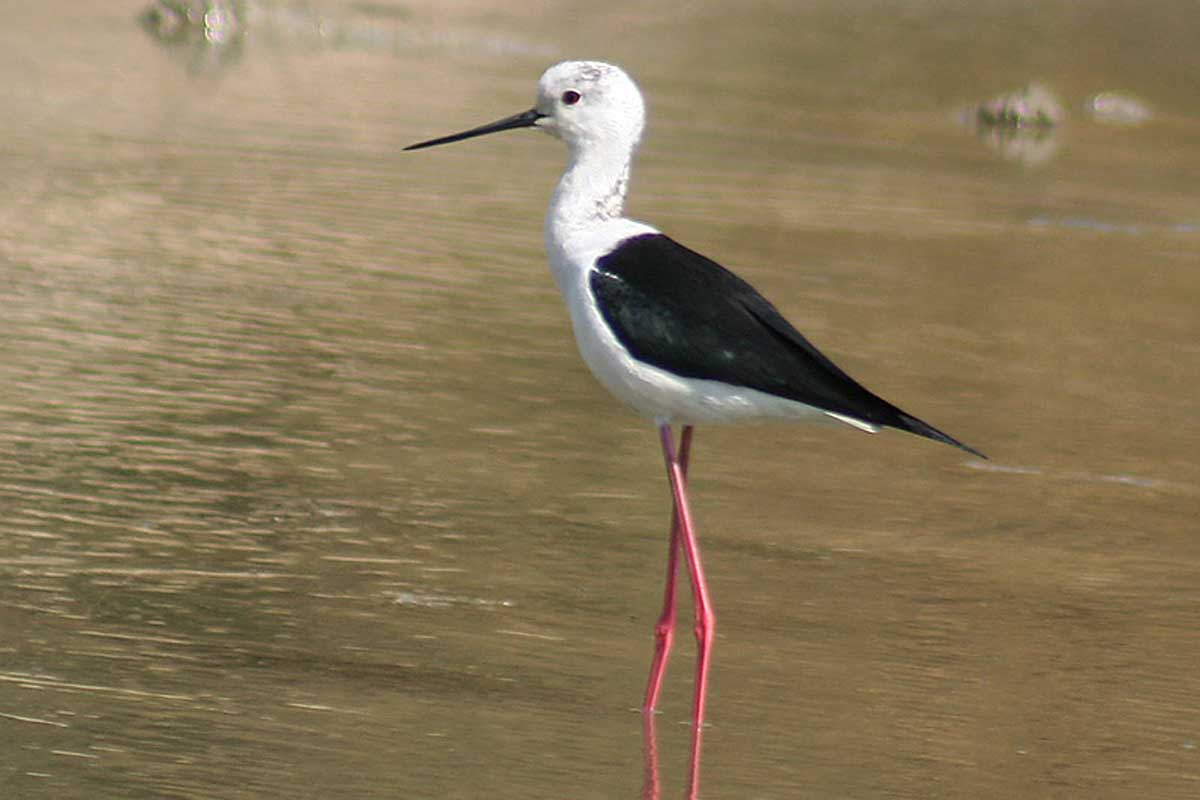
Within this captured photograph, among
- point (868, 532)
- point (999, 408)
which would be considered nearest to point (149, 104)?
point (999, 408)

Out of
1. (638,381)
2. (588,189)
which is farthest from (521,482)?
(638,381)

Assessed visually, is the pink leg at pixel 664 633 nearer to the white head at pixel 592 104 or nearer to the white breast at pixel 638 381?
the white breast at pixel 638 381

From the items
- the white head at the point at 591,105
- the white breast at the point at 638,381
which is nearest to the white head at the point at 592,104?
the white head at the point at 591,105

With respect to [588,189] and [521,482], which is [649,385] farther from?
[521,482]

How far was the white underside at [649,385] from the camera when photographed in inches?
189

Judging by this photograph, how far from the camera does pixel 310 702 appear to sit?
462cm

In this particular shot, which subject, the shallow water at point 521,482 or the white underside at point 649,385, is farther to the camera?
the white underside at point 649,385

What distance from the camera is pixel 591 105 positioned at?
5.21 meters

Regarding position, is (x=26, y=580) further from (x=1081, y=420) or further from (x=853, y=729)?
(x=1081, y=420)

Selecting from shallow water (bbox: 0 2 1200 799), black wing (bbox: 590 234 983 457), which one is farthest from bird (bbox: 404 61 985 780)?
shallow water (bbox: 0 2 1200 799)

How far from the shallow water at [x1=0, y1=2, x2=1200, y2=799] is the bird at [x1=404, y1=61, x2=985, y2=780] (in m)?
0.44

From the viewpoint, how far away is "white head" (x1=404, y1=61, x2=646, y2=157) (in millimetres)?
5199

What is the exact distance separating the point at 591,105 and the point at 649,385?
0.73 metres

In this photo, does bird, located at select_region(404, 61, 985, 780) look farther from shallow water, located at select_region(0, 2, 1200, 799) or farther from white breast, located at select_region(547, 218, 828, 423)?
shallow water, located at select_region(0, 2, 1200, 799)
